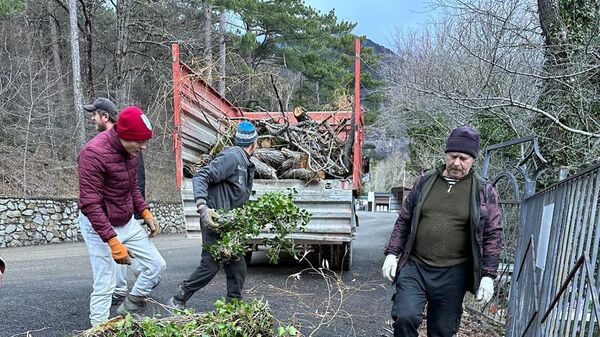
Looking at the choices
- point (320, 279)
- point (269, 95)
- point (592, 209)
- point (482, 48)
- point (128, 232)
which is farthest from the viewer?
point (269, 95)

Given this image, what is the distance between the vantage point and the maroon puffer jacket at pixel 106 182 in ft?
10.4

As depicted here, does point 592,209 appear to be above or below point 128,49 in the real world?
below

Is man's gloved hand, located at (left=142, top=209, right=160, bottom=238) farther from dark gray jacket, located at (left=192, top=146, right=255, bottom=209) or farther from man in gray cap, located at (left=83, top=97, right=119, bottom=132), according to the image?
man in gray cap, located at (left=83, top=97, right=119, bottom=132)

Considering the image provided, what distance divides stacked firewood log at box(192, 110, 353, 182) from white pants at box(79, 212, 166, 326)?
2.85 m

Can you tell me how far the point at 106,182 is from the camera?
132 inches

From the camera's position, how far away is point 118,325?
236cm

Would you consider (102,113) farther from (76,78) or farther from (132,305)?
(76,78)

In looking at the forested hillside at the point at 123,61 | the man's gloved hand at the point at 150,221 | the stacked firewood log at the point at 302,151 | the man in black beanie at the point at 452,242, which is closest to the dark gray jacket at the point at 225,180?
the man's gloved hand at the point at 150,221

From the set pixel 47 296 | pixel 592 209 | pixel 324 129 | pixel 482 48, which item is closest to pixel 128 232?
pixel 47 296

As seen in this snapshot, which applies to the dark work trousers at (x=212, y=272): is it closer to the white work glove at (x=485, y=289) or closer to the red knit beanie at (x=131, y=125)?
the red knit beanie at (x=131, y=125)

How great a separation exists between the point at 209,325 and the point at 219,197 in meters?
1.78

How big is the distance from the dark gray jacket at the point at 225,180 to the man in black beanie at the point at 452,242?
66.2 inches

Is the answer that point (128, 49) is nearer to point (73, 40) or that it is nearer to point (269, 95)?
point (73, 40)

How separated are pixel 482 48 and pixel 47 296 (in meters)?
7.30
